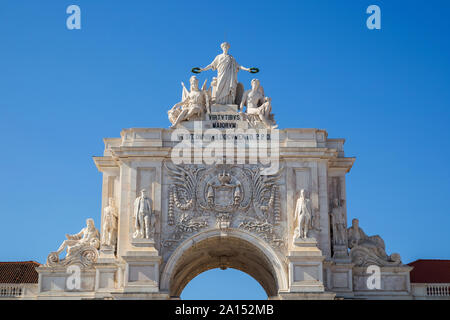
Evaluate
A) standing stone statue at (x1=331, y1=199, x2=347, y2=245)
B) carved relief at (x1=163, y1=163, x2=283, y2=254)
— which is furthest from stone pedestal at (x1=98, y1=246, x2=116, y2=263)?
standing stone statue at (x1=331, y1=199, x2=347, y2=245)

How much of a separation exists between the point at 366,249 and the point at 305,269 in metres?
3.52

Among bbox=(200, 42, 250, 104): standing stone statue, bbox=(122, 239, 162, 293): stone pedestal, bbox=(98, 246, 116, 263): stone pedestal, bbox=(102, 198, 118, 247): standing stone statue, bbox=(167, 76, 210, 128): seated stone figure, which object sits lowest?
bbox=(122, 239, 162, 293): stone pedestal

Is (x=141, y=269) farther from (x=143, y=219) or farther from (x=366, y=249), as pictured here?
(x=366, y=249)

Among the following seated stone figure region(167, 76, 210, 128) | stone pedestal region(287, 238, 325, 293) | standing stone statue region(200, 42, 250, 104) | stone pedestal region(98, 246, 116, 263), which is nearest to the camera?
stone pedestal region(287, 238, 325, 293)

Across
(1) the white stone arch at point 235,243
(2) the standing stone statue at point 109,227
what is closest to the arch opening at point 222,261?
(1) the white stone arch at point 235,243

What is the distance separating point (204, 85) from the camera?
41.1 metres

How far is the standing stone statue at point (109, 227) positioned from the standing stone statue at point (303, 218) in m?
8.13

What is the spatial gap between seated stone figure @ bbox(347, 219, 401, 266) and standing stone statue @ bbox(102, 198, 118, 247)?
35.3 feet

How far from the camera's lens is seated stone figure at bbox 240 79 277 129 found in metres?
40.0

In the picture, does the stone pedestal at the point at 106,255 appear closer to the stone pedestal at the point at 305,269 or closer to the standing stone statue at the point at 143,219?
the standing stone statue at the point at 143,219

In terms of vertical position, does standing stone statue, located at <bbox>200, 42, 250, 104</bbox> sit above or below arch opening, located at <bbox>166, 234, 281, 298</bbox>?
above

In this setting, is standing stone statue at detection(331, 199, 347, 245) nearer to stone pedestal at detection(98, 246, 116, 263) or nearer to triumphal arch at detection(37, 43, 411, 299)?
triumphal arch at detection(37, 43, 411, 299)

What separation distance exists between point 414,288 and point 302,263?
18.6 feet
